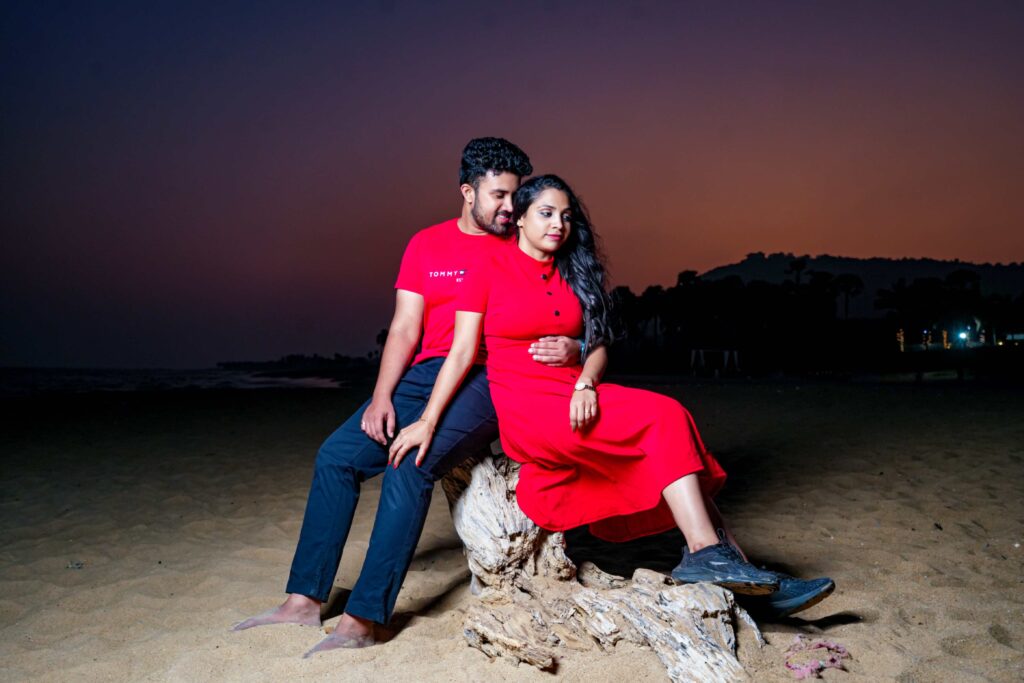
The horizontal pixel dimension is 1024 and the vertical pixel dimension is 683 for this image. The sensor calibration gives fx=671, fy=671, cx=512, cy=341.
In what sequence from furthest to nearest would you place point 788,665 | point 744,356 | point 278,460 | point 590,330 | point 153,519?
point 744,356 < point 278,460 < point 153,519 < point 590,330 < point 788,665

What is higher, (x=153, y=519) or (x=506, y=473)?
(x=506, y=473)

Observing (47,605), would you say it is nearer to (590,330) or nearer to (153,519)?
(153,519)

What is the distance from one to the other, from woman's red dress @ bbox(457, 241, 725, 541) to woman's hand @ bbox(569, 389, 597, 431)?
42mm

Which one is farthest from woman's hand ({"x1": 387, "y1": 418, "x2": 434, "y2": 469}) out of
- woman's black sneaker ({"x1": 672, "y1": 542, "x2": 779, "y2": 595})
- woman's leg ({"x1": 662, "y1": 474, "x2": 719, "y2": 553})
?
woman's black sneaker ({"x1": 672, "y1": 542, "x2": 779, "y2": 595})

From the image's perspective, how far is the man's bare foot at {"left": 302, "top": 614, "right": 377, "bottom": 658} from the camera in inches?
106

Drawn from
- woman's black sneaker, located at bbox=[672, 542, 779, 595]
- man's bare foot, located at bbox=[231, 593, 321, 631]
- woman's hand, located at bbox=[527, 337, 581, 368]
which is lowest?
man's bare foot, located at bbox=[231, 593, 321, 631]

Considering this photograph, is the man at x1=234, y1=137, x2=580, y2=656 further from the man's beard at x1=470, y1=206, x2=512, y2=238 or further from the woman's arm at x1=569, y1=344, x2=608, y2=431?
the woman's arm at x1=569, y1=344, x2=608, y2=431

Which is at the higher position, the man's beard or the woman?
the man's beard

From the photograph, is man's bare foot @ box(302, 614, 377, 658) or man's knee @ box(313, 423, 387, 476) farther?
man's knee @ box(313, 423, 387, 476)

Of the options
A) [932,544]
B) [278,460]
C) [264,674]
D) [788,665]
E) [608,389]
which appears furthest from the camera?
[278,460]

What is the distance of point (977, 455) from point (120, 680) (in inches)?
282

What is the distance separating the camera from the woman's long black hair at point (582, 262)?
3.04 meters

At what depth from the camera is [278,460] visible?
7.86m

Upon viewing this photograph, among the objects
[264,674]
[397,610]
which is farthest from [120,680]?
[397,610]
